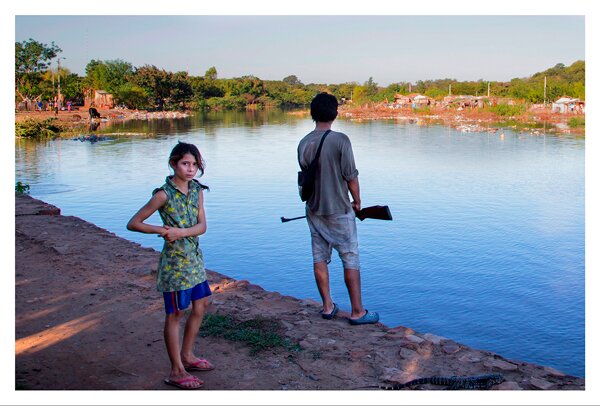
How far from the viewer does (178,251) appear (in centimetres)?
308

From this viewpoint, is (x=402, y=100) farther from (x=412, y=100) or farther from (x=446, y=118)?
(x=446, y=118)

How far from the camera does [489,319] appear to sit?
524cm

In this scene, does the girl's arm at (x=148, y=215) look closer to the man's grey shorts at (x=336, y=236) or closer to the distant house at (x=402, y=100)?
the man's grey shorts at (x=336, y=236)

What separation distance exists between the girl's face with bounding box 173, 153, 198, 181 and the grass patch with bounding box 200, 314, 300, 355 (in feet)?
3.39

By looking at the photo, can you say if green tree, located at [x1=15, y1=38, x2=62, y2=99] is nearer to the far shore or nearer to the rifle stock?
the far shore

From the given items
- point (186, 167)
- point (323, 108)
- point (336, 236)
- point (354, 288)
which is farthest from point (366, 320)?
point (186, 167)

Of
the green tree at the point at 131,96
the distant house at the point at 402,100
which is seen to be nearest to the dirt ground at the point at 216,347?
the green tree at the point at 131,96

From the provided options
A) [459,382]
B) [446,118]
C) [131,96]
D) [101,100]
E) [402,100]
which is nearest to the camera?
[459,382]

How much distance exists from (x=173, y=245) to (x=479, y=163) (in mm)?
13107

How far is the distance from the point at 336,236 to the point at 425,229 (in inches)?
164

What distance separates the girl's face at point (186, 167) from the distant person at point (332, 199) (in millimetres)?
1156

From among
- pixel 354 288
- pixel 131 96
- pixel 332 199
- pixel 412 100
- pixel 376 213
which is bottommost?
pixel 354 288

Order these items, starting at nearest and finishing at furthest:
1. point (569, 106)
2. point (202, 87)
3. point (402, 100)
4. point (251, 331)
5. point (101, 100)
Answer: point (251, 331) → point (569, 106) → point (101, 100) → point (402, 100) → point (202, 87)
